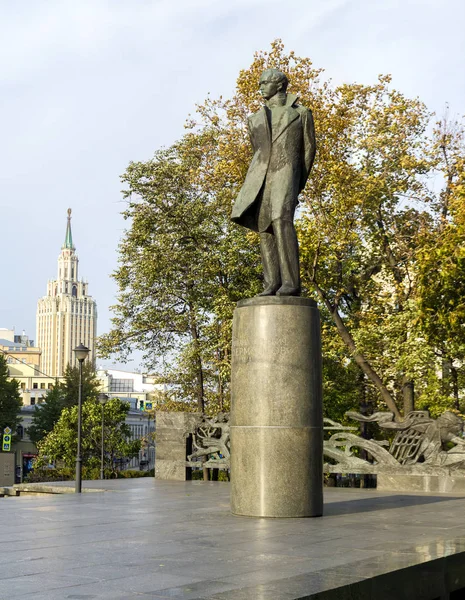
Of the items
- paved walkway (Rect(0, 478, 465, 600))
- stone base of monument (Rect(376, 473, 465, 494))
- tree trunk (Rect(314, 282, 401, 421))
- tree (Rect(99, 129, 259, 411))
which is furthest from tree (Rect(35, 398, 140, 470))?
paved walkway (Rect(0, 478, 465, 600))

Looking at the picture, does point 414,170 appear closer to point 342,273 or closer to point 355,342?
point 342,273

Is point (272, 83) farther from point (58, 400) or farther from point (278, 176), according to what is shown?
point (58, 400)

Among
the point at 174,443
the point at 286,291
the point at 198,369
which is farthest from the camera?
the point at 198,369

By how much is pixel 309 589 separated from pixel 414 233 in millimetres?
24753

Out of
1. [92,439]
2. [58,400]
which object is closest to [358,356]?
[92,439]

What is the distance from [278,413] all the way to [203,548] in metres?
2.68

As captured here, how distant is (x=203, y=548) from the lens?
22.7 feet

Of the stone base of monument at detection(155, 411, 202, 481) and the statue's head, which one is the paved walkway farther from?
the stone base of monument at detection(155, 411, 202, 481)

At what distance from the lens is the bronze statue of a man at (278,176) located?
10.0 m

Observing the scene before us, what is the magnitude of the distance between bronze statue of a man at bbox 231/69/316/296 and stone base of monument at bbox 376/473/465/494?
6339 millimetres

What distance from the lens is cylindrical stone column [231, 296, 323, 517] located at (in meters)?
9.30

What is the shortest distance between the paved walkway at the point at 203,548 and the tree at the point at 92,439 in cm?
3629

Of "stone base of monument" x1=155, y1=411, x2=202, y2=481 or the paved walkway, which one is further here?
"stone base of monument" x1=155, y1=411, x2=202, y2=481

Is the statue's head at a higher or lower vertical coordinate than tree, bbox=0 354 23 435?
higher
